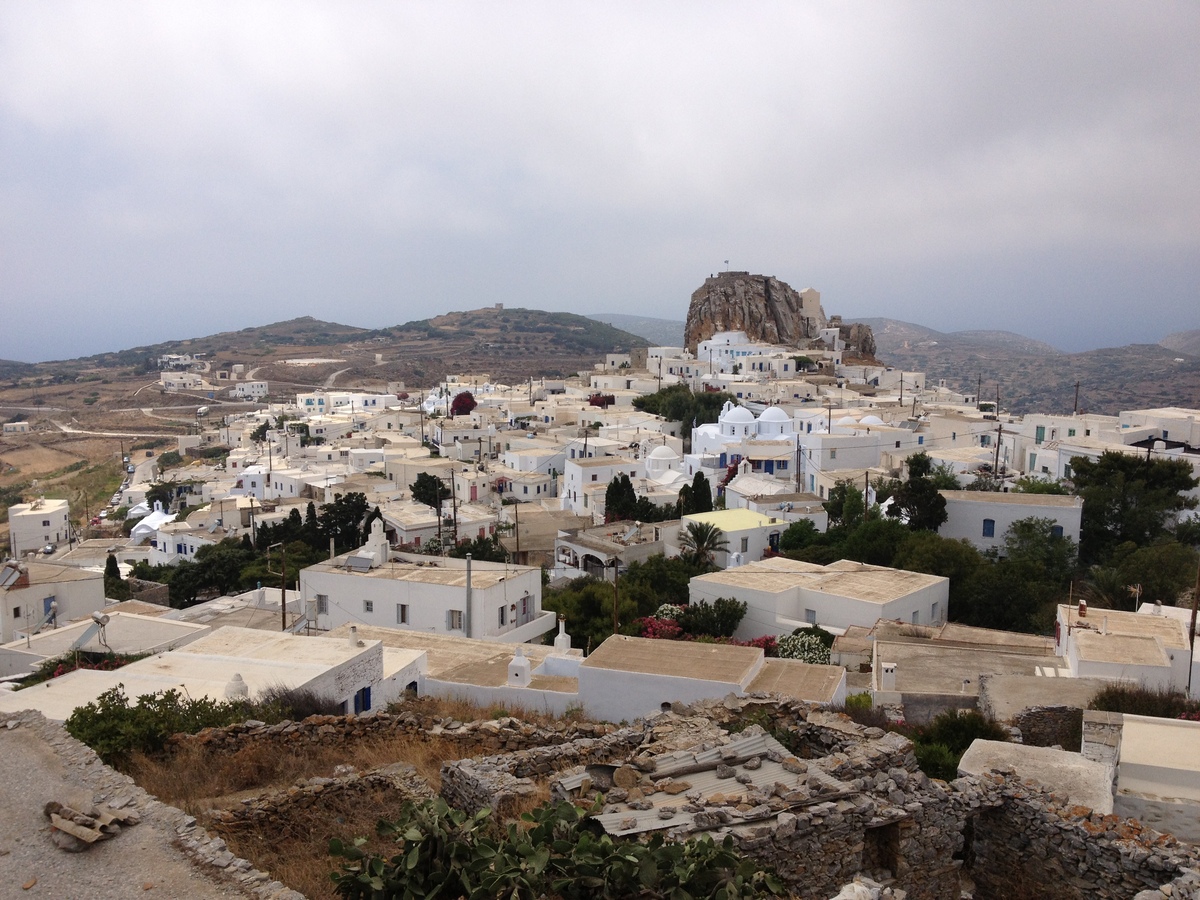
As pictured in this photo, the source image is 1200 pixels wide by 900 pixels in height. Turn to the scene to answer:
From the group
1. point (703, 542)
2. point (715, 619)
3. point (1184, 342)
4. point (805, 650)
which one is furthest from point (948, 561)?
point (1184, 342)

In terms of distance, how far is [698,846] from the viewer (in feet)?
16.0

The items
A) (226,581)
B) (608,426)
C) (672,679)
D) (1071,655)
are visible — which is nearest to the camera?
(672,679)

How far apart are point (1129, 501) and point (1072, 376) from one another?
107 meters

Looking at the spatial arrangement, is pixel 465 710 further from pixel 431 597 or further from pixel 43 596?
pixel 43 596

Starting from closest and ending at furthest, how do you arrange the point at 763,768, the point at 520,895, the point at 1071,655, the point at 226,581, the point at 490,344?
the point at 520,895
the point at 763,768
the point at 1071,655
the point at 226,581
the point at 490,344

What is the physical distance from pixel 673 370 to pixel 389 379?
57307 millimetres

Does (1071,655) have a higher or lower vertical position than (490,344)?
lower

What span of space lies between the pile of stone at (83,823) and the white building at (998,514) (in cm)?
2409

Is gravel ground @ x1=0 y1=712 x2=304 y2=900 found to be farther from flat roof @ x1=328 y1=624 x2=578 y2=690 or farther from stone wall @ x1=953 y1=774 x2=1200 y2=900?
flat roof @ x1=328 y1=624 x2=578 y2=690

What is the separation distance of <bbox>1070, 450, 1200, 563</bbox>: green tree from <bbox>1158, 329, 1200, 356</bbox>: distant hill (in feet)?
530

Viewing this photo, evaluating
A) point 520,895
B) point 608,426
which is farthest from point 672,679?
point 608,426

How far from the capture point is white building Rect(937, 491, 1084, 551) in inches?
980

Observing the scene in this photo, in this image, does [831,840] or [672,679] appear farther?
[672,679]

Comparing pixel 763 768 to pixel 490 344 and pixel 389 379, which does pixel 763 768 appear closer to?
pixel 389 379
